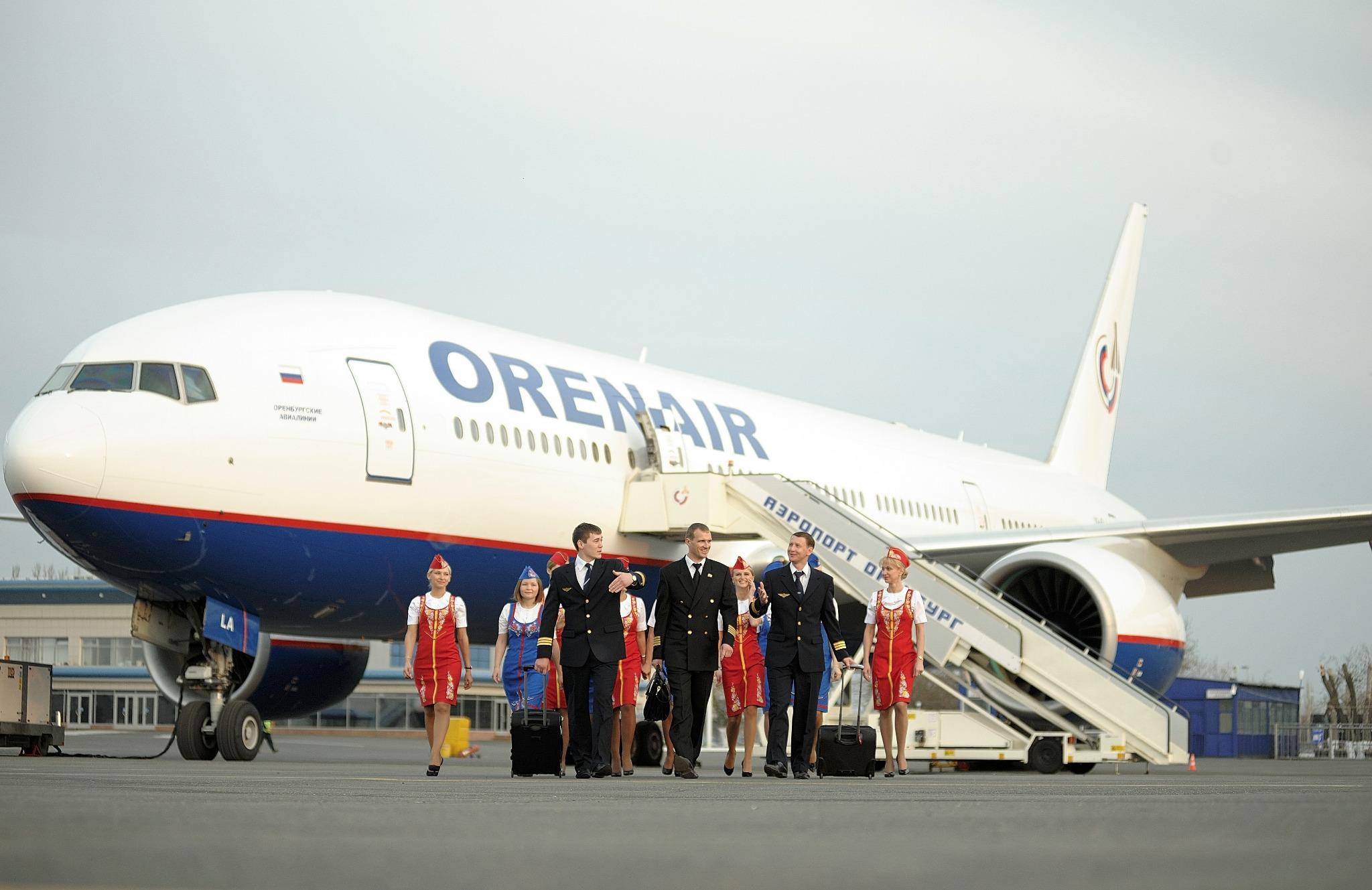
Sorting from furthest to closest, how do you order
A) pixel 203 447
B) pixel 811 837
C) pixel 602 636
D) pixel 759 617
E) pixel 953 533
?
pixel 953 533 < pixel 203 447 < pixel 759 617 < pixel 602 636 < pixel 811 837

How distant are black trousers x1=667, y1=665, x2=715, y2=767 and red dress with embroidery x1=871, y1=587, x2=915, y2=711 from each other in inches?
50.3

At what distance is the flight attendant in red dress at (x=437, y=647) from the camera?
30.7 feet

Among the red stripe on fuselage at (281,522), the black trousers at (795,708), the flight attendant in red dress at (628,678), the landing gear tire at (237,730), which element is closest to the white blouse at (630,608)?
the flight attendant in red dress at (628,678)

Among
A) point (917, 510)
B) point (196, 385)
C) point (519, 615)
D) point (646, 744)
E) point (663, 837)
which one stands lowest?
point (646, 744)

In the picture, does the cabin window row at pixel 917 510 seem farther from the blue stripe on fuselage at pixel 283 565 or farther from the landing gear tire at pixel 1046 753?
the landing gear tire at pixel 1046 753

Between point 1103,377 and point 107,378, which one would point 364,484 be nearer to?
point 107,378

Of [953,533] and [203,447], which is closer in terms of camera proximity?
[203,447]

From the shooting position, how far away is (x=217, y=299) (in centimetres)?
1257

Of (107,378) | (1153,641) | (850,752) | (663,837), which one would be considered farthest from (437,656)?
(1153,641)

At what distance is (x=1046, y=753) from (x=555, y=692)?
3.93m

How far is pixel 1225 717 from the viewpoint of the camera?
3203 centimetres

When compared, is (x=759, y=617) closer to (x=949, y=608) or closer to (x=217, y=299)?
(x=949, y=608)

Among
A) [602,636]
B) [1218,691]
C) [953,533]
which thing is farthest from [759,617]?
[1218,691]

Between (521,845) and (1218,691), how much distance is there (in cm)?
2913
